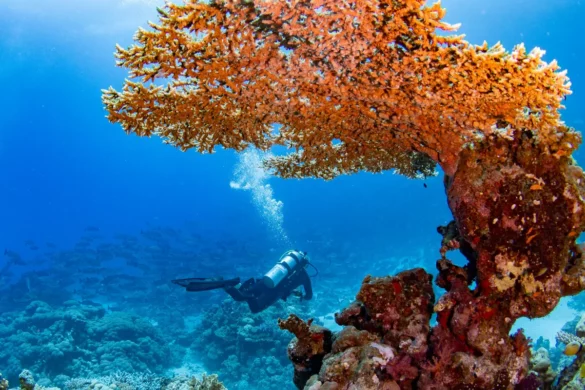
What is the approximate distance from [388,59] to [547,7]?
213 ft

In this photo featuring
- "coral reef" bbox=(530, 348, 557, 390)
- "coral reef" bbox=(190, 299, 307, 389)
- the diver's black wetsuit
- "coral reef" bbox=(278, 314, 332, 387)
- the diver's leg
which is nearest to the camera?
"coral reef" bbox=(278, 314, 332, 387)

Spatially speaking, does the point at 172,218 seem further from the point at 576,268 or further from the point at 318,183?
the point at 576,268

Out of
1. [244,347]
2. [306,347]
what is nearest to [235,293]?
[244,347]

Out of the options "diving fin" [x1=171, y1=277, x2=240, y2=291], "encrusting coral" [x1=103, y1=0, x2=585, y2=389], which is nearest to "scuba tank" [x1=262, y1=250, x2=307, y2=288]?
"diving fin" [x1=171, y1=277, x2=240, y2=291]

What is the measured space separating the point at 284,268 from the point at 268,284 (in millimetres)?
1466

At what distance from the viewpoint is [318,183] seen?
100 metres

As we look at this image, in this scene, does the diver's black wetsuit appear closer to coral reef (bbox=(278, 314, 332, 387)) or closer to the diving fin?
the diving fin

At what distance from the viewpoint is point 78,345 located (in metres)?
18.6

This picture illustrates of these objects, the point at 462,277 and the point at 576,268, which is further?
the point at 462,277

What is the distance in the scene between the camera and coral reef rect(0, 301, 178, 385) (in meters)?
16.3

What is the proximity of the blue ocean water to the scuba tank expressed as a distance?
3935 millimetres

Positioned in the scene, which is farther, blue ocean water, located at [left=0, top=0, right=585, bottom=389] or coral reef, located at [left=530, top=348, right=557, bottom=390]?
blue ocean water, located at [left=0, top=0, right=585, bottom=389]

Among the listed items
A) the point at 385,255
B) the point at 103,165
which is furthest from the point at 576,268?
the point at 103,165

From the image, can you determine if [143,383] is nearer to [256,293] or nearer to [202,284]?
[202,284]
